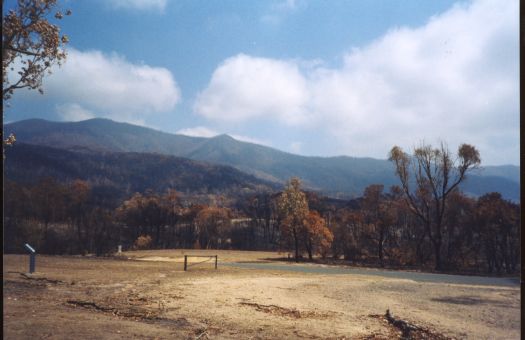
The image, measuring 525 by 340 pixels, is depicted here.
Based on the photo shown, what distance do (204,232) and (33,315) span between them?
85182 millimetres

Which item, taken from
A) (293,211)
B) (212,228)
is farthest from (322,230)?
(212,228)

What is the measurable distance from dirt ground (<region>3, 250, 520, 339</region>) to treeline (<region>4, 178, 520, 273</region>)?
32.5m

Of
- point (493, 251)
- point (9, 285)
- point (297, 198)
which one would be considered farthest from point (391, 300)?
point (493, 251)

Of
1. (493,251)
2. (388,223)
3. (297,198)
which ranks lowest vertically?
(493,251)

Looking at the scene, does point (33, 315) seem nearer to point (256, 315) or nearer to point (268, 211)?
point (256, 315)

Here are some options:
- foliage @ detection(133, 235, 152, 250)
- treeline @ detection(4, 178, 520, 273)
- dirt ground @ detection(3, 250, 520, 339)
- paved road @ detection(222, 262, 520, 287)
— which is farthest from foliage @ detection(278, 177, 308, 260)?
foliage @ detection(133, 235, 152, 250)

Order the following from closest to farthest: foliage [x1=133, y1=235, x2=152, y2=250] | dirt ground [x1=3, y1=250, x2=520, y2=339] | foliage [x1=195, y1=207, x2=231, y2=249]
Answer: dirt ground [x1=3, y1=250, x2=520, y2=339] → foliage [x1=133, y1=235, x2=152, y2=250] → foliage [x1=195, y1=207, x2=231, y2=249]

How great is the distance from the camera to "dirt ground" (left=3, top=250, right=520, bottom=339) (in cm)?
1092

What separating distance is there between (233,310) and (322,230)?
4069cm

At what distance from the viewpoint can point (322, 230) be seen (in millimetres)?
53438

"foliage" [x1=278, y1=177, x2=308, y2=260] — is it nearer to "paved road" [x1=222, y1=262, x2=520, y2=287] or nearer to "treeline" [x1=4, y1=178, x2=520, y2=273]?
"treeline" [x1=4, y1=178, x2=520, y2=273]

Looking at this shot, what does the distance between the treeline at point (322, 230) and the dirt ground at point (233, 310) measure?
32.5 m

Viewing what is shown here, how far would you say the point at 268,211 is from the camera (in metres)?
109

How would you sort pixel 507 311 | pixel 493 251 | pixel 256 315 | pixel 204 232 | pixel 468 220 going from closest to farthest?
pixel 256 315 < pixel 507 311 < pixel 493 251 < pixel 468 220 < pixel 204 232
